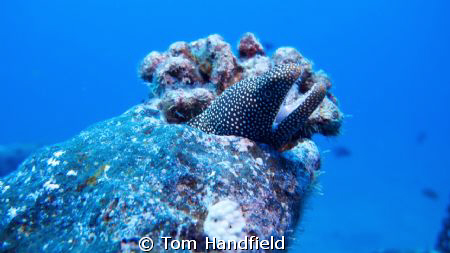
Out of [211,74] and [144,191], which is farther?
[211,74]

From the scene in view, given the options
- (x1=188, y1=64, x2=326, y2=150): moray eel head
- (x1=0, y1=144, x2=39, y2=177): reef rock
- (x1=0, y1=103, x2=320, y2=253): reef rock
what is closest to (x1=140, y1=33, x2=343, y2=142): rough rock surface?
→ (x1=188, y1=64, x2=326, y2=150): moray eel head

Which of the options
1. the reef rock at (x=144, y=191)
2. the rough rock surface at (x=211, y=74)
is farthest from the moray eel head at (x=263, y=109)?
the rough rock surface at (x=211, y=74)

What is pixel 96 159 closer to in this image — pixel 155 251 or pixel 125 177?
pixel 125 177

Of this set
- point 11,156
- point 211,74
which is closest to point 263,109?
point 211,74

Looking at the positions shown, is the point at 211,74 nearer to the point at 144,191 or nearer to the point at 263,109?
the point at 263,109

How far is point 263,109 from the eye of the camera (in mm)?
3723

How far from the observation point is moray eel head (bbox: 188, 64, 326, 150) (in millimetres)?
3562

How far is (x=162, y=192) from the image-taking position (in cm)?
288

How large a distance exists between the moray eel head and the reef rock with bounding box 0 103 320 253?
190 millimetres

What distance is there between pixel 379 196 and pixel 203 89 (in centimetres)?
5686

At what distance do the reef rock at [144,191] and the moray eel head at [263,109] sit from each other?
0.19m

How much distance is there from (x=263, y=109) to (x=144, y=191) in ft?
→ 5.29

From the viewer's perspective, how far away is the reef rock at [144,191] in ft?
8.80

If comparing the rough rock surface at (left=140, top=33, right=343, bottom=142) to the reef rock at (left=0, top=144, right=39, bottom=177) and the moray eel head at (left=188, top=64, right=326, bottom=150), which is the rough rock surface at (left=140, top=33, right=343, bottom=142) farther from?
the reef rock at (left=0, top=144, right=39, bottom=177)
